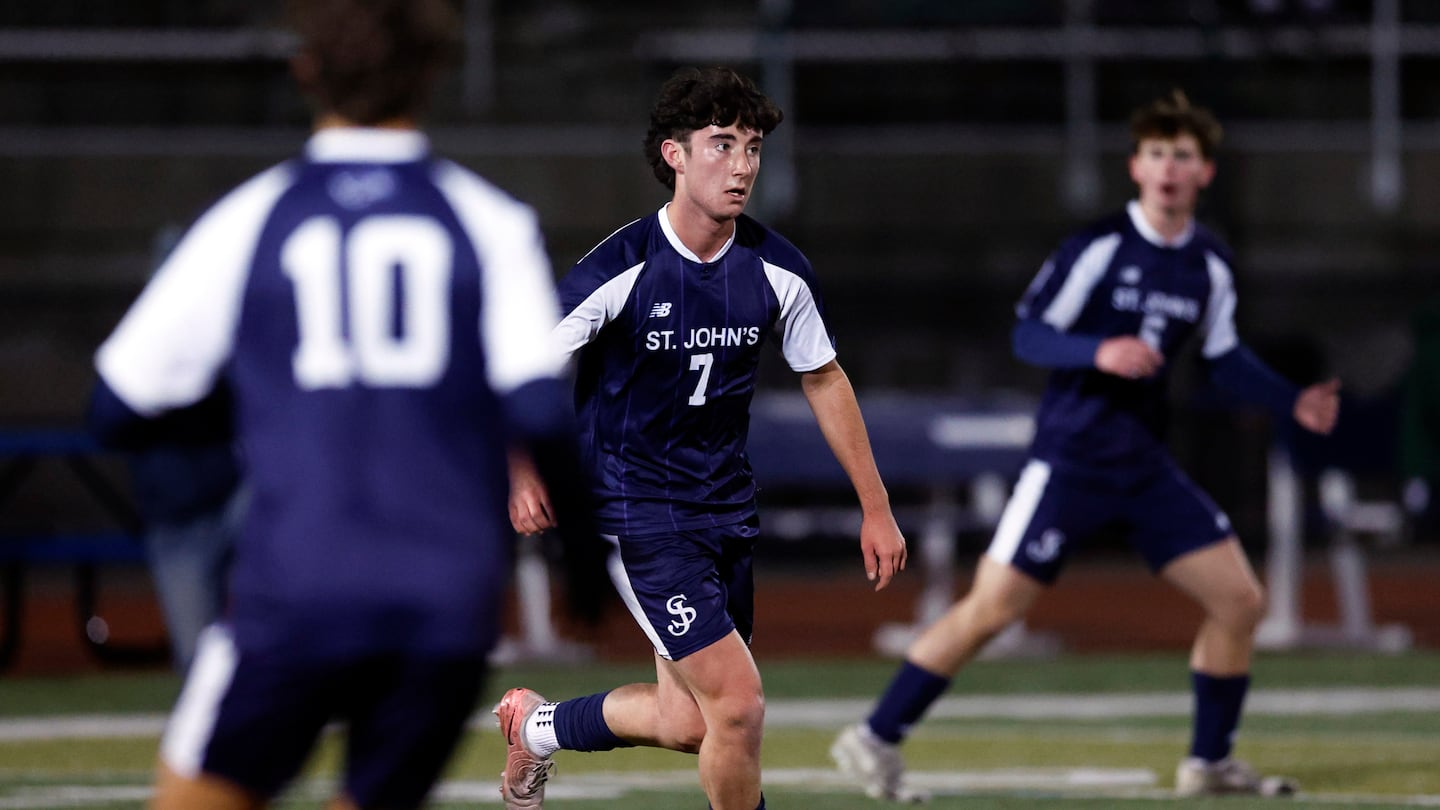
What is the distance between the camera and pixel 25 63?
17312 millimetres

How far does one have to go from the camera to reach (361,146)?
3098 mm

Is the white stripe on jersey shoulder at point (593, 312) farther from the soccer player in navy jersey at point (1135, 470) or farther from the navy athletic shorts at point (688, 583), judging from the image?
the soccer player in navy jersey at point (1135, 470)

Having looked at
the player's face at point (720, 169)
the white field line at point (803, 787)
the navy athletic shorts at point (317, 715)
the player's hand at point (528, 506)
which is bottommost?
the white field line at point (803, 787)

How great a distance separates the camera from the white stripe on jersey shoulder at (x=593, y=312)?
17.3ft

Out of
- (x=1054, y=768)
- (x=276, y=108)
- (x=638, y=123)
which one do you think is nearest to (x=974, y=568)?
(x=638, y=123)

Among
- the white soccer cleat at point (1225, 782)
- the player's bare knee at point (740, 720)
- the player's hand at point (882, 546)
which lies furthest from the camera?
the white soccer cleat at point (1225, 782)

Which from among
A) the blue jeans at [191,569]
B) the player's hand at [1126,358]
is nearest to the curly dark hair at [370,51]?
the player's hand at [1126,358]

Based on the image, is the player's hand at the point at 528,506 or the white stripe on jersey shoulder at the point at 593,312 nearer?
the player's hand at the point at 528,506

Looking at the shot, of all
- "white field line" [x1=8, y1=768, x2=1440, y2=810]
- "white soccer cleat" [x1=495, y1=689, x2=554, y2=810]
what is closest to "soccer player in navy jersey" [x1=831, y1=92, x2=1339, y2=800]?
"white field line" [x1=8, y1=768, x2=1440, y2=810]

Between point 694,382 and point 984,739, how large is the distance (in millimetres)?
3849

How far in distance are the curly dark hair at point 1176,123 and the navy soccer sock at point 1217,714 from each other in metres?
1.77

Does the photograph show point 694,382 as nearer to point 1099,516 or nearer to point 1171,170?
point 1099,516

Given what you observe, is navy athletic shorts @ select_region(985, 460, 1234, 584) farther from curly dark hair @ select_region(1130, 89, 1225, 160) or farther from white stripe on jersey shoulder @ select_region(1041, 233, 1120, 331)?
curly dark hair @ select_region(1130, 89, 1225, 160)

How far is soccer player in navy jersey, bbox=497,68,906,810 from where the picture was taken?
17.3ft
